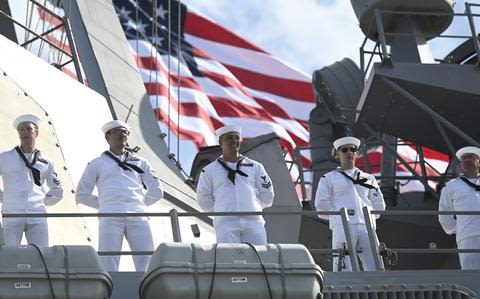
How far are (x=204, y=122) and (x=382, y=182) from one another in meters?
5.03

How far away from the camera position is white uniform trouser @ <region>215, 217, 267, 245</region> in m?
7.96

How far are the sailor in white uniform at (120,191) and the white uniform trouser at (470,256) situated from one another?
235cm

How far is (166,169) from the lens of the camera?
43.2 feet

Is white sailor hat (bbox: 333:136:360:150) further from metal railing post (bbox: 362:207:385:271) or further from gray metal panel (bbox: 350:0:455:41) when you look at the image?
gray metal panel (bbox: 350:0:455:41)

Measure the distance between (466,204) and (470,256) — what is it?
438mm

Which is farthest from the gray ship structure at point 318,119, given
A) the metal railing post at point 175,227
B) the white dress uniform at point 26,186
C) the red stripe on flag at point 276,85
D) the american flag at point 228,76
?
the red stripe on flag at point 276,85

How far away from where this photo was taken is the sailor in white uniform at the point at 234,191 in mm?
7988

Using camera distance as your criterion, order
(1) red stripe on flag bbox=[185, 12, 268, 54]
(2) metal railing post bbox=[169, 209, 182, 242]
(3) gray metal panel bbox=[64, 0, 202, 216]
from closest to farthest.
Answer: (2) metal railing post bbox=[169, 209, 182, 242] → (3) gray metal panel bbox=[64, 0, 202, 216] → (1) red stripe on flag bbox=[185, 12, 268, 54]

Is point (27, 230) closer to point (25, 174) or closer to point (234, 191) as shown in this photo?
point (25, 174)

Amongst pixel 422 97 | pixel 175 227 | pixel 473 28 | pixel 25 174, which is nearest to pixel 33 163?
pixel 25 174

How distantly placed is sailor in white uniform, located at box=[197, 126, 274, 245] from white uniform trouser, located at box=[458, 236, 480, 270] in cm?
153

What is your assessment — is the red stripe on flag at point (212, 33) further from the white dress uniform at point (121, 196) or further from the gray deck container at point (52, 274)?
the gray deck container at point (52, 274)

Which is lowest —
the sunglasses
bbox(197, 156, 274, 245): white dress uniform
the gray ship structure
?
bbox(197, 156, 274, 245): white dress uniform

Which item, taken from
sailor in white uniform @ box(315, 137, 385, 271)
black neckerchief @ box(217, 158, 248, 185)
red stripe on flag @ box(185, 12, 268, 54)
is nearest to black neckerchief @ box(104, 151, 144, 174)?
black neckerchief @ box(217, 158, 248, 185)
